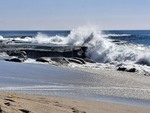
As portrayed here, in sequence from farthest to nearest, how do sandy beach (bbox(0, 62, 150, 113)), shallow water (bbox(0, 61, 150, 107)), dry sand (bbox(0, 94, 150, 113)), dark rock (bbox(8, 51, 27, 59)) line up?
1. dark rock (bbox(8, 51, 27, 59))
2. shallow water (bbox(0, 61, 150, 107))
3. sandy beach (bbox(0, 62, 150, 113))
4. dry sand (bbox(0, 94, 150, 113))

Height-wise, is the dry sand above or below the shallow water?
above

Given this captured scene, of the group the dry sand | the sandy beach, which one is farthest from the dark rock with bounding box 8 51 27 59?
the dry sand

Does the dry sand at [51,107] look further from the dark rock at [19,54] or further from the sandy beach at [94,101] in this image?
the dark rock at [19,54]

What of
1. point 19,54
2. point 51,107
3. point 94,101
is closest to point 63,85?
point 94,101

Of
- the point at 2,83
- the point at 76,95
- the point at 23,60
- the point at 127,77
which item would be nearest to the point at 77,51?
the point at 23,60

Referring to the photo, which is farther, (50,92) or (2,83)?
(2,83)

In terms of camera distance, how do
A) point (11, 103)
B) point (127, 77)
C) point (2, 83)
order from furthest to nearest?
1. point (127, 77)
2. point (2, 83)
3. point (11, 103)

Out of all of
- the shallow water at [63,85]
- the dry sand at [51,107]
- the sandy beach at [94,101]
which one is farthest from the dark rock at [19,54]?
the dry sand at [51,107]

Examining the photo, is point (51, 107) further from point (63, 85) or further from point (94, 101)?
point (63, 85)

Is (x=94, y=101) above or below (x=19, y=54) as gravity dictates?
above

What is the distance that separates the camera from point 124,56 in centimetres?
3269

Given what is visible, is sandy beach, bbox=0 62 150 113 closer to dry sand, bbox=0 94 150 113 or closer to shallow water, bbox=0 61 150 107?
dry sand, bbox=0 94 150 113

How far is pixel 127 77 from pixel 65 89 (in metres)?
5.43

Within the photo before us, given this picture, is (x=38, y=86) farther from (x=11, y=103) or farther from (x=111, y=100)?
(x=11, y=103)
